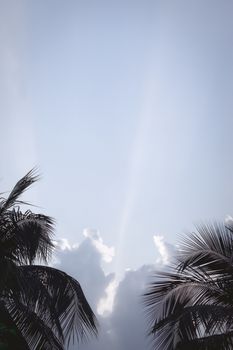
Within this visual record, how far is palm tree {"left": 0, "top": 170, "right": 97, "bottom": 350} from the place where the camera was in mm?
10984

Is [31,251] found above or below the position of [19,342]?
above

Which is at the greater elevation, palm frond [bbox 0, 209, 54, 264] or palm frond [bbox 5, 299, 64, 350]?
palm frond [bbox 0, 209, 54, 264]

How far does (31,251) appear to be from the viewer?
11.6 meters

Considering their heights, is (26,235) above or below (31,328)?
above

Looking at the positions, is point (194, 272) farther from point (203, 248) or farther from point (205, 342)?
point (205, 342)

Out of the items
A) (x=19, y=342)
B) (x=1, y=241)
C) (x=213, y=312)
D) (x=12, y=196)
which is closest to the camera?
(x=19, y=342)

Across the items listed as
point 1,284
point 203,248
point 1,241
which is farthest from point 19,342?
point 203,248

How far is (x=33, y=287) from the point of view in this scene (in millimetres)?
10992

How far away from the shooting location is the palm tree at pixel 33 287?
432 inches

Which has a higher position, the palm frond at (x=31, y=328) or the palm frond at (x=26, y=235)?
the palm frond at (x=26, y=235)

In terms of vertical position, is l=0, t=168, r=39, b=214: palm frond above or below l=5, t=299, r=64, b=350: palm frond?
above

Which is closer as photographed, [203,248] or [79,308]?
[203,248]

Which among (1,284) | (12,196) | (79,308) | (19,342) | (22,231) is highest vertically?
(12,196)

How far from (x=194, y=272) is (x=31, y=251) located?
489cm
